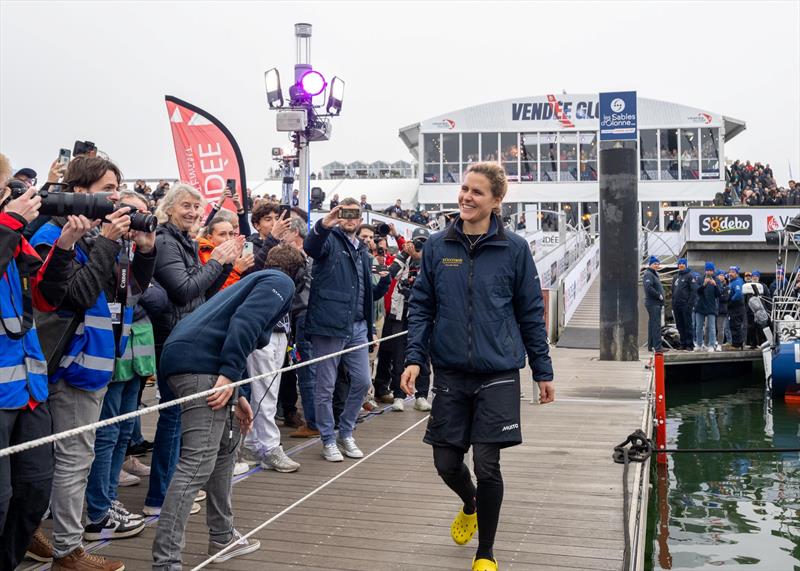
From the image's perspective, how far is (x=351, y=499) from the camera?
17.6ft

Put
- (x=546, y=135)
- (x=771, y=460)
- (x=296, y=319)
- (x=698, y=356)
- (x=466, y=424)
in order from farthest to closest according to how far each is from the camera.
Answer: (x=546, y=135), (x=698, y=356), (x=771, y=460), (x=296, y=319), (x=466, y=424)

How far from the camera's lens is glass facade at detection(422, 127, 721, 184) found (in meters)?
35.5

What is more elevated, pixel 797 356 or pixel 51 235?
pixel 51 235

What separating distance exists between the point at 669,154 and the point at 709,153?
5.29ft

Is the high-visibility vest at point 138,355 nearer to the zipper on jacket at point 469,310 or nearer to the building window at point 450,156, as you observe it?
the zipper on jacket at point 469,310

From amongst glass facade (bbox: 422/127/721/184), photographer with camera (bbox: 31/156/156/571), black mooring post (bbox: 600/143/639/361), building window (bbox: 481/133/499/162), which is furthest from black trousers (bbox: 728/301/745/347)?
building window (bbox: 481/133/499/162)

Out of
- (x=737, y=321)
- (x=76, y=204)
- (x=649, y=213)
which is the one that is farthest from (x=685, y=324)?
(x=649, y=213)

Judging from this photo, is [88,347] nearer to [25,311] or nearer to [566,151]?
[25,311]

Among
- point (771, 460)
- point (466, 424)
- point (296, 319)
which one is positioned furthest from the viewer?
point (771, 460)

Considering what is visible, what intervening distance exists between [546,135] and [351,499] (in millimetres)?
32533

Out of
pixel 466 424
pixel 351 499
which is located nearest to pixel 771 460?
pixel 351 499

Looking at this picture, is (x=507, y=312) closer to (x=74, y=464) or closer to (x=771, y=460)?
(x=74, y=464)

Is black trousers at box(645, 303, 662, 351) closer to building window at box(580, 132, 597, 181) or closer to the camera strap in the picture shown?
the camera strap

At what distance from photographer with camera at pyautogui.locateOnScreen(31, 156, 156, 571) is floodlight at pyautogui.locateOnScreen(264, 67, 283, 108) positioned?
25.7 feet
